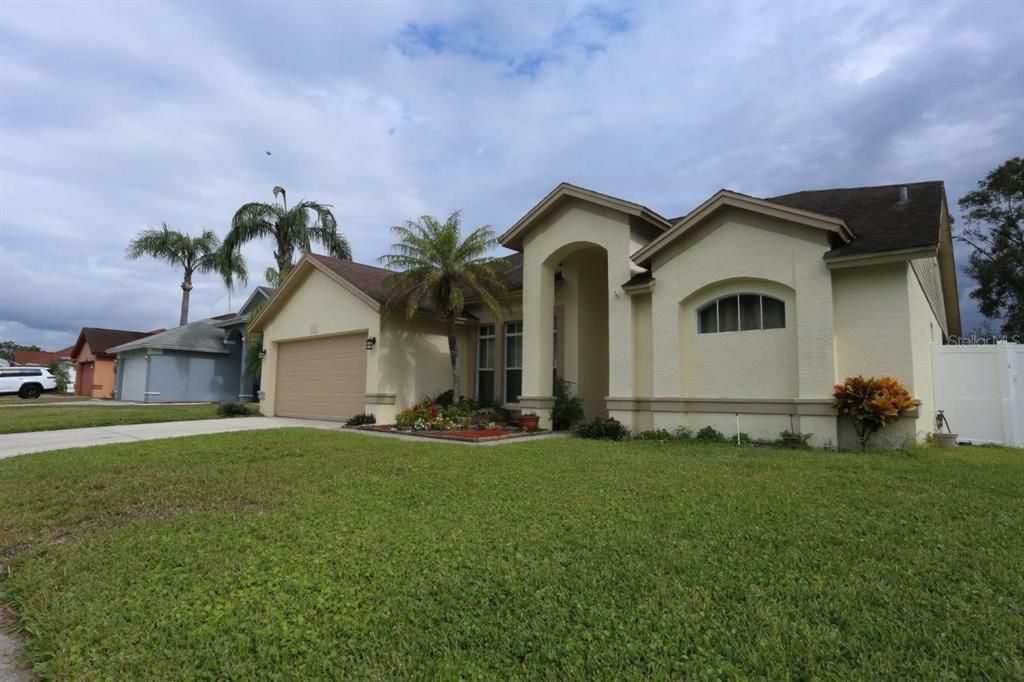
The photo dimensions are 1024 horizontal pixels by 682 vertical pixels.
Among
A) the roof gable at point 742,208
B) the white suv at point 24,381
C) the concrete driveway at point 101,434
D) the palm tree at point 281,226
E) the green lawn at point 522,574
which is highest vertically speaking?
the palm tree at point 281,226

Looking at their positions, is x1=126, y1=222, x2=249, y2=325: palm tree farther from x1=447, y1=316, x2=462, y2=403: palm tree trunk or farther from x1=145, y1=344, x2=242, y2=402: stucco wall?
x1=447, y1=316, x2=462, y2=403: palm tree trunk

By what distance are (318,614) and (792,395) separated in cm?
917

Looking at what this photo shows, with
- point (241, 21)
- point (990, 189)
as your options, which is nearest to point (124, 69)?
point (241, 21)

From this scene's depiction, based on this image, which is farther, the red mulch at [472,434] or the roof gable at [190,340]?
the roof gable at [190,340]

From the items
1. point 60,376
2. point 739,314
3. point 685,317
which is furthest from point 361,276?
point 60,376

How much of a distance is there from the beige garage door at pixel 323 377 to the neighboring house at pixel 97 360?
18.8m

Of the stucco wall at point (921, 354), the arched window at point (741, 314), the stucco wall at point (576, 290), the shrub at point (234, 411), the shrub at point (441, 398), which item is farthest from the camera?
the shrub at point (234, 411)

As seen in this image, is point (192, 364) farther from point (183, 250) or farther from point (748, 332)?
point (748, 332)

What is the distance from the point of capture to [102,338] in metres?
33.6

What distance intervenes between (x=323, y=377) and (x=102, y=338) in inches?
1037

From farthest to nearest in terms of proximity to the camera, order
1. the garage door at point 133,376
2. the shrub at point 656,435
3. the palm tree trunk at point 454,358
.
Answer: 1. the garage door at point 133,376
2. the palm tree trunk at point 454,358
3. the shrub at point 656,435

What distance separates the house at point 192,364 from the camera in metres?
26.4

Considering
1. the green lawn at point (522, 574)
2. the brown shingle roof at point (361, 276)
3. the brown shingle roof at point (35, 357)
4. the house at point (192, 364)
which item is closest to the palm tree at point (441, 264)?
the brown shingle roof at point (361, 276)

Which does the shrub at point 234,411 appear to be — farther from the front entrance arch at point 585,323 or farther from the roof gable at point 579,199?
the front entrance arch at point 585,323
